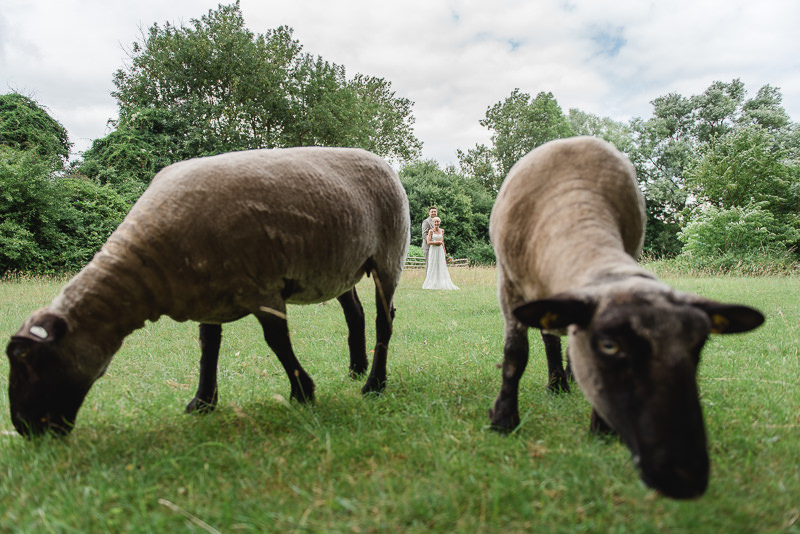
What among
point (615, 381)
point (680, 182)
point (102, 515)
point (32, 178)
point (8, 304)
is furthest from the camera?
point (680, 182)

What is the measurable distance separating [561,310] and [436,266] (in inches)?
557

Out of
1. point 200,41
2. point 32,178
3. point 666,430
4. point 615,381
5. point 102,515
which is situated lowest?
point 102,515

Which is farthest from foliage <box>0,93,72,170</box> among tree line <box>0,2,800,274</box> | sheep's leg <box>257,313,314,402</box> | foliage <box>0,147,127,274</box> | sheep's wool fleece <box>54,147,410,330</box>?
sheep's leg <box>257,313,314,402</box>

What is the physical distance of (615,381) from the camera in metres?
1.88

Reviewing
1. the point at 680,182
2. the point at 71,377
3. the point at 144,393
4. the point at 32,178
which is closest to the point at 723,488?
the point at 71,377

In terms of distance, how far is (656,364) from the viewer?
1.73 m

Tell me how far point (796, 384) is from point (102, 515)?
17.6 ft

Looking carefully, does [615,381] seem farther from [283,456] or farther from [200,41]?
[200,41]

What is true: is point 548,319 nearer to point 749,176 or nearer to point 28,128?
point 28,128

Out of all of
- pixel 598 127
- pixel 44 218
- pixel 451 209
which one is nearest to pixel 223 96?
pixel 44 218

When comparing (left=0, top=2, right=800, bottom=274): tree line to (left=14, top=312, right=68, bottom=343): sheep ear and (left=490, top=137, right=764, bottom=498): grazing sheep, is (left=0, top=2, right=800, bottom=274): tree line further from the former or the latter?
(left=490, top=137, right=764, bottom=498): grazing sheep

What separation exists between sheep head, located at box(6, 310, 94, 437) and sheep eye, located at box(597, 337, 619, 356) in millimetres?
3086

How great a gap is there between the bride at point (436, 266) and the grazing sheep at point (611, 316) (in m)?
12.8

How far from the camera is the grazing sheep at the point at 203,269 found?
2.79 meters
